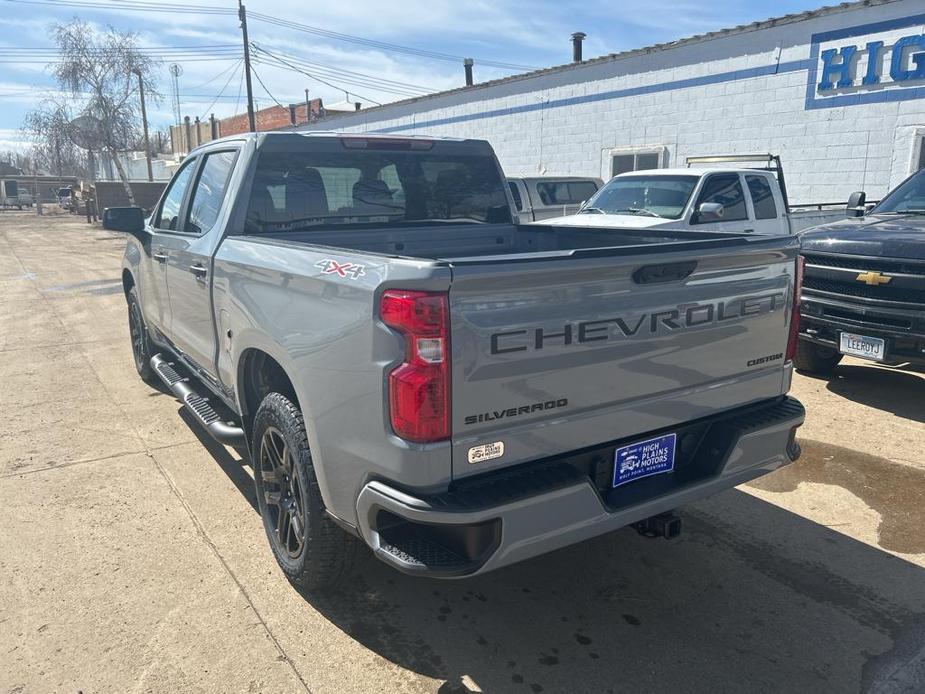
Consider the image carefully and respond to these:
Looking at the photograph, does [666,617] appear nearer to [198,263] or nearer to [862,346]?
[198,263]

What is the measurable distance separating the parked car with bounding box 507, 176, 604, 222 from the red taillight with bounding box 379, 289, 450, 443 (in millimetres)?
11163

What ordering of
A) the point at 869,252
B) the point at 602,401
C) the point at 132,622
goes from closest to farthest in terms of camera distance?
the point at 602,401 → the point at 132,622 → the point at 869,252

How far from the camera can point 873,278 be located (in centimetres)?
580

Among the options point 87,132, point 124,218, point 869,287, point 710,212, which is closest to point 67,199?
point 87,132

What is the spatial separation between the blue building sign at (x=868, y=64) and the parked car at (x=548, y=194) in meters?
4.39

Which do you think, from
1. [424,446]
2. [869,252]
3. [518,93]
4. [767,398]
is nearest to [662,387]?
[767,398]

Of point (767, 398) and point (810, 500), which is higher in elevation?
point (767, 398)

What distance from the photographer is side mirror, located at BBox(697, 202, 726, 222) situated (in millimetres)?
8258

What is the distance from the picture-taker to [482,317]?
7.82 feet

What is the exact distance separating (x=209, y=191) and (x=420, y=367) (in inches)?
110

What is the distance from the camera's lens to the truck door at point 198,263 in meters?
4.14

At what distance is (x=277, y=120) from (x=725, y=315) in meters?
49.2

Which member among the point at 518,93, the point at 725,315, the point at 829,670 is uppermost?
the point at 518,93

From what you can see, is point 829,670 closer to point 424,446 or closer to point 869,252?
point 424,446
